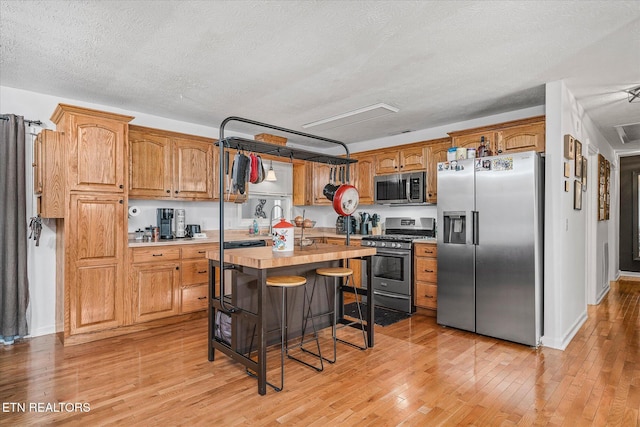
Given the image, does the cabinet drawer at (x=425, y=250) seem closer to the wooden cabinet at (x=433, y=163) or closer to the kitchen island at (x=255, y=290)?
the wooden cabinet at (x=433, y=163)

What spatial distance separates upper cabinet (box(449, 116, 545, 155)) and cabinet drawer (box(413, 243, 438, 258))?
1.25 metres

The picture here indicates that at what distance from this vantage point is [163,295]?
12.9ft

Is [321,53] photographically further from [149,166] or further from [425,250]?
[425,250]

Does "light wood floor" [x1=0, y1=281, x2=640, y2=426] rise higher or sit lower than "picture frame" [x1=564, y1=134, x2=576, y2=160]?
lower

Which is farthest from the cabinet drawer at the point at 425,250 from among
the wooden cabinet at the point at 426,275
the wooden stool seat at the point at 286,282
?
the wooden stool seat at the point at 286,282

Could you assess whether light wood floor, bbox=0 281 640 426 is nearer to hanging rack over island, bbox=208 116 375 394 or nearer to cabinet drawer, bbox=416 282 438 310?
hanging rack over island, bbox=208 116 375 394

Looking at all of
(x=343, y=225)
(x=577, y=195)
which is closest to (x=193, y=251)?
(x=343, y=225)

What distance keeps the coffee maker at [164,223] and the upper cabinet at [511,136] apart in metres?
3.63

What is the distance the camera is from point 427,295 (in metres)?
4.34

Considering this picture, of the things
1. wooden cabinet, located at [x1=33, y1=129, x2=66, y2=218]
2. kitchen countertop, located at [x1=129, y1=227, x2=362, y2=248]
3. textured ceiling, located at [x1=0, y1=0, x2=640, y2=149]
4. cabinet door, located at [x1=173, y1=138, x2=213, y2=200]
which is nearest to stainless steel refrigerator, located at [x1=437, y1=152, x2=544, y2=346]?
textured ceiling, located at [x1=0, y1=0, x2=640, y2=149]

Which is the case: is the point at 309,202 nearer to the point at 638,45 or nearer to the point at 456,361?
the point at 456,361

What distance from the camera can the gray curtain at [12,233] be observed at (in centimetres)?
334

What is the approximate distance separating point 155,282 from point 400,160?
11.4ft

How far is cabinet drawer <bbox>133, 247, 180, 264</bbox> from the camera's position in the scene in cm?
377
